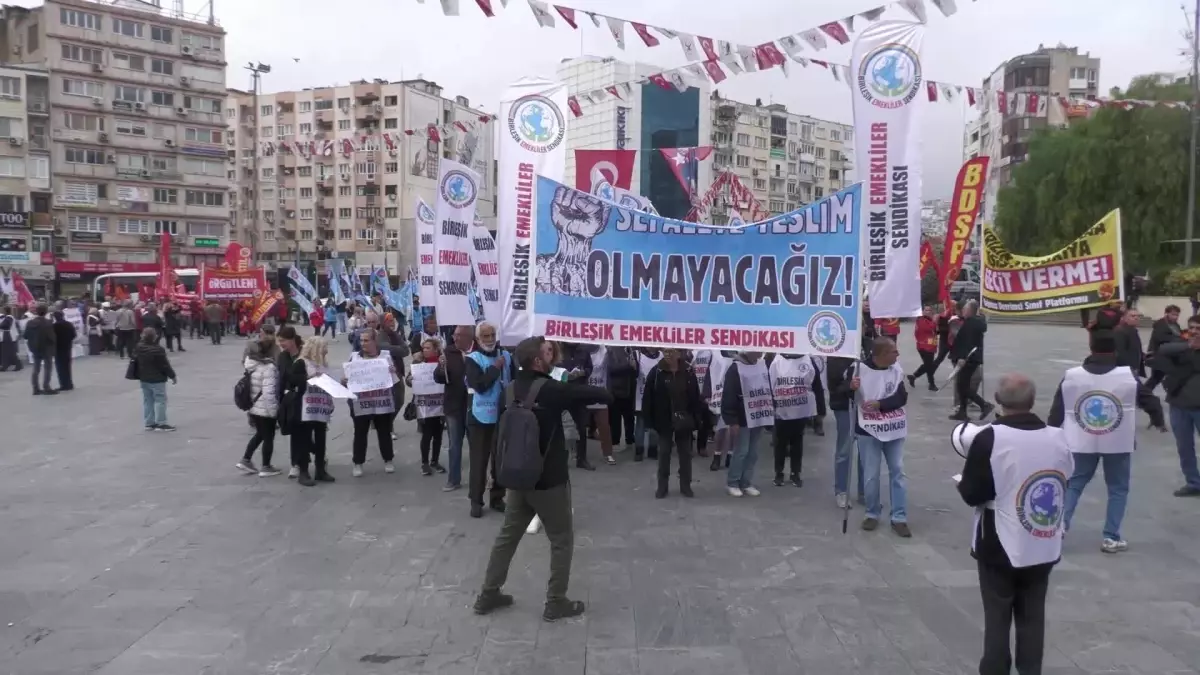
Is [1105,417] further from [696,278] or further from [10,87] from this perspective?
[10,87]

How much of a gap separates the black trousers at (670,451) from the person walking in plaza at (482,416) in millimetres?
1596

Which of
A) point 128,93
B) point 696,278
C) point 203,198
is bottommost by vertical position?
point 696,278

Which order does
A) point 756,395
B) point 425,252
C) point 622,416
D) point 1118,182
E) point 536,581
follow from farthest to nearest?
point 1118,182
point 425,252
point 622,416
point 756,395
point 536,581

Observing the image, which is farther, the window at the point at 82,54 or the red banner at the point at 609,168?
the window at the point at 82,54

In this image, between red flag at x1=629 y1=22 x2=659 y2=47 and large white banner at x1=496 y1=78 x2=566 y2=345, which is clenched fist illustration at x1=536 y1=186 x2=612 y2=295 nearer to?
large white banner at x1=496 y1=78 x2=566 y2=345

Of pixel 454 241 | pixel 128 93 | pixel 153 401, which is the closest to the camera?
pixel 454 241

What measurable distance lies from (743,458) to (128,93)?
66.5m

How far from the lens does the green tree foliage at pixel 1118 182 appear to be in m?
41.6

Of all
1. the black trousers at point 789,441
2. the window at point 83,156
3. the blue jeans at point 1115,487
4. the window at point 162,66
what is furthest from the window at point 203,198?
the blue jeans at point 1115,487

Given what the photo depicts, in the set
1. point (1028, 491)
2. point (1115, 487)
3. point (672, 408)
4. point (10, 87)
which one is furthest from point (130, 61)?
point (1028, 491)

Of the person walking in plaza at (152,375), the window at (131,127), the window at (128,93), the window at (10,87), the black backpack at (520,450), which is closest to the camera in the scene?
the black backpack at (520,450)

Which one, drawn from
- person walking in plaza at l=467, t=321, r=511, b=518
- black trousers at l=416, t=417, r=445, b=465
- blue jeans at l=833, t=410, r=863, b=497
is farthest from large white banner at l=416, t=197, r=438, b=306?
blue jeans at l=833, t=410, r=863, b=497

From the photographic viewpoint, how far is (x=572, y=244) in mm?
7469

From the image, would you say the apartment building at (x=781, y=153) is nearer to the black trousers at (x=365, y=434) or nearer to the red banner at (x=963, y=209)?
the red banner at (x=963, y=209)
